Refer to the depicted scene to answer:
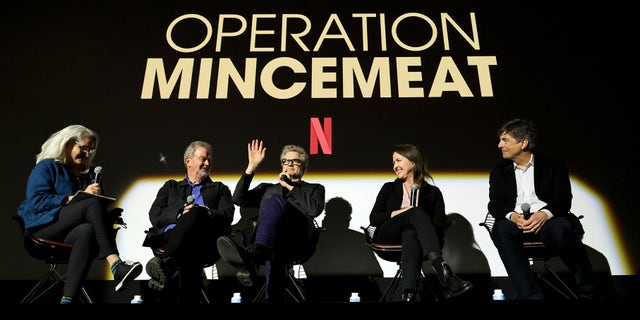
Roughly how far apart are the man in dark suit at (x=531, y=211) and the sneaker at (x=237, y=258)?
147 cm

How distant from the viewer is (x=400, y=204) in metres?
3.95

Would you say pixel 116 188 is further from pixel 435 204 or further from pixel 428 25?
pixel 428 25

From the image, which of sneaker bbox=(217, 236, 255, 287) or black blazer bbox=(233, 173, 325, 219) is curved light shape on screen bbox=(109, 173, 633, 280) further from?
sneaker bbox=(217, 236, 255, 287)

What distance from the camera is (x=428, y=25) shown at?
5.09 metres

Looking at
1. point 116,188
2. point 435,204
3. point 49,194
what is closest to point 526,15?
point 435,204

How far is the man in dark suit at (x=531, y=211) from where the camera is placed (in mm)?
3332

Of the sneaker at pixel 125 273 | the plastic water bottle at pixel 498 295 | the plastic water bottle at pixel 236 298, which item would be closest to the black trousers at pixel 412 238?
the plastic water bottle at pixel 498 295

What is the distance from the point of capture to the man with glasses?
11.2 ft

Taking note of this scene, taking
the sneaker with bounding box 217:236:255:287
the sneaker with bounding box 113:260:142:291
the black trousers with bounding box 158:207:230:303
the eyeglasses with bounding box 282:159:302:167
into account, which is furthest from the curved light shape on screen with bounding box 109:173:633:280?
the sneaker with bounding box 113:260:142:291

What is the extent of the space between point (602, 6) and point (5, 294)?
5250 mm

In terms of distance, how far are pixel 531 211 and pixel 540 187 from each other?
0.54ft

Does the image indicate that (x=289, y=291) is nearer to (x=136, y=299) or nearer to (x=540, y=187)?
(x=136, y=299)

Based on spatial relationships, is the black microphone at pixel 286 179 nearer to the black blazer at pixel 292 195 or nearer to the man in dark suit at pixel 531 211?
the black blazer at pixel 292 195

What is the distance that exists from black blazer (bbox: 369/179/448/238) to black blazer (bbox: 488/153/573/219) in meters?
0.32
